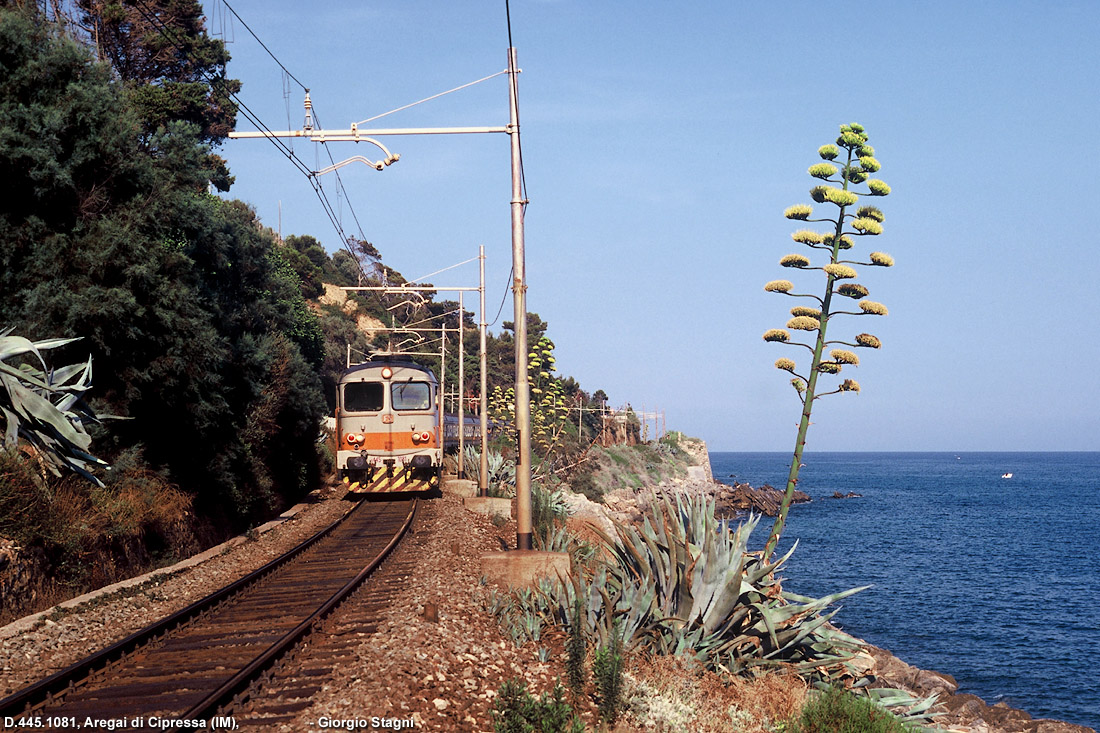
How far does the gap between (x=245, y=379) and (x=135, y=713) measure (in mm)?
14334

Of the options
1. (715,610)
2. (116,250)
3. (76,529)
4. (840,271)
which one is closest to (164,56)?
(116,250)

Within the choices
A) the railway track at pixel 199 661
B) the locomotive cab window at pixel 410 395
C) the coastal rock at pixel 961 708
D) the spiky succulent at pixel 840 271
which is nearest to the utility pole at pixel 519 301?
the railway track at pixel 199 661

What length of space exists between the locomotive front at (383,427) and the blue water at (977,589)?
48.8 ft

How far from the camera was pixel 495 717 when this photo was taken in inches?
258

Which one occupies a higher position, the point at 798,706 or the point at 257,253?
the point at 257,253

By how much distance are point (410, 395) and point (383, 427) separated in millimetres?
1115

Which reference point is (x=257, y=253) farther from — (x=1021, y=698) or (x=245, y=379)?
(x=1021, y=698)

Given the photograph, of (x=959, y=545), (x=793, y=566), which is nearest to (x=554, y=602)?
(x=793, y=566)

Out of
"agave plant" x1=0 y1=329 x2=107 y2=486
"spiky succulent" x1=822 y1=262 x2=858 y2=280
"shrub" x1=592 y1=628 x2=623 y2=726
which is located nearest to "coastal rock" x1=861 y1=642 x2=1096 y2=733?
"spiky succulent" x1=822 y1=262 x2=858 y2=280

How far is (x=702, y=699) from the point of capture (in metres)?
7.70

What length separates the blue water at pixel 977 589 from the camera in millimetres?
23547

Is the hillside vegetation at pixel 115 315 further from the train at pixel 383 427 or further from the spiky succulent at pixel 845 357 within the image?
the spiky succulent at pixel 845 357

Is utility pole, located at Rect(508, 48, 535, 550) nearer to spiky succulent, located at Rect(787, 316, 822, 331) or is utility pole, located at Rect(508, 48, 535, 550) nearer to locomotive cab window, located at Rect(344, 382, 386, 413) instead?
spiky succulent, located at Rect(787, 316, 822, 331)

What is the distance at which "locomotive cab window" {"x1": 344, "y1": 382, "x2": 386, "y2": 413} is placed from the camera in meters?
23.6
